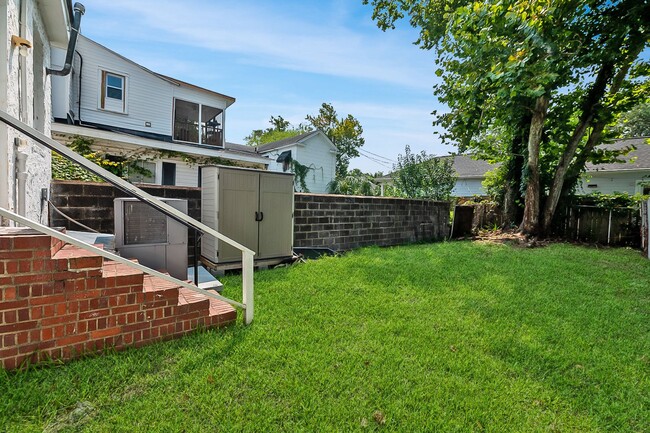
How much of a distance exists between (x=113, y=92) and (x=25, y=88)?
10.1 metres

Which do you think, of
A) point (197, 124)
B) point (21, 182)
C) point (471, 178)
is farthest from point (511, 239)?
point (197, 124)

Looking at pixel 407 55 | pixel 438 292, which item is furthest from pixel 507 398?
pixel 407 55

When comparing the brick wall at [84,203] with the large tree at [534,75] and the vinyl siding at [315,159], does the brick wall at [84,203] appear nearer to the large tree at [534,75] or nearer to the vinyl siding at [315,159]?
the large tree at [534,75]

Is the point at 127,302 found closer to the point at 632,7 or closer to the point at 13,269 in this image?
the point at 13,269

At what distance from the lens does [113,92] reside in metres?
11.0

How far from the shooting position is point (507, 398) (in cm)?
194

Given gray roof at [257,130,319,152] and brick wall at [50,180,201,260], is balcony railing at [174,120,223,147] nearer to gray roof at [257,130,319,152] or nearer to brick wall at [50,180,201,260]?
gray roof at [257,130,319,152]

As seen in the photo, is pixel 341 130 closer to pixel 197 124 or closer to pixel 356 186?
pixel 356 186

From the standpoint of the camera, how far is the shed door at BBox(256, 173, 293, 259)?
4.81 m

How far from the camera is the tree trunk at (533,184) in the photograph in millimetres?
8474

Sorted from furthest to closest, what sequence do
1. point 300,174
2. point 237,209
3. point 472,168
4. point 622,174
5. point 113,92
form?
point 472,168 → point 300,174 → point 622,174 → point 113,92 → point 237,209

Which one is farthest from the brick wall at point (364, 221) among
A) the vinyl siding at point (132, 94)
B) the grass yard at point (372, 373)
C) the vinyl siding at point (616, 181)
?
the vinyl siding at point (616, 181)

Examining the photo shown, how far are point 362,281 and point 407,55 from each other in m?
9.61

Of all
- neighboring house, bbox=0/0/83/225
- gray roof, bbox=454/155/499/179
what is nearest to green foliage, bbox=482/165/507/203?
gray roof, bbox=454/155/499/179
